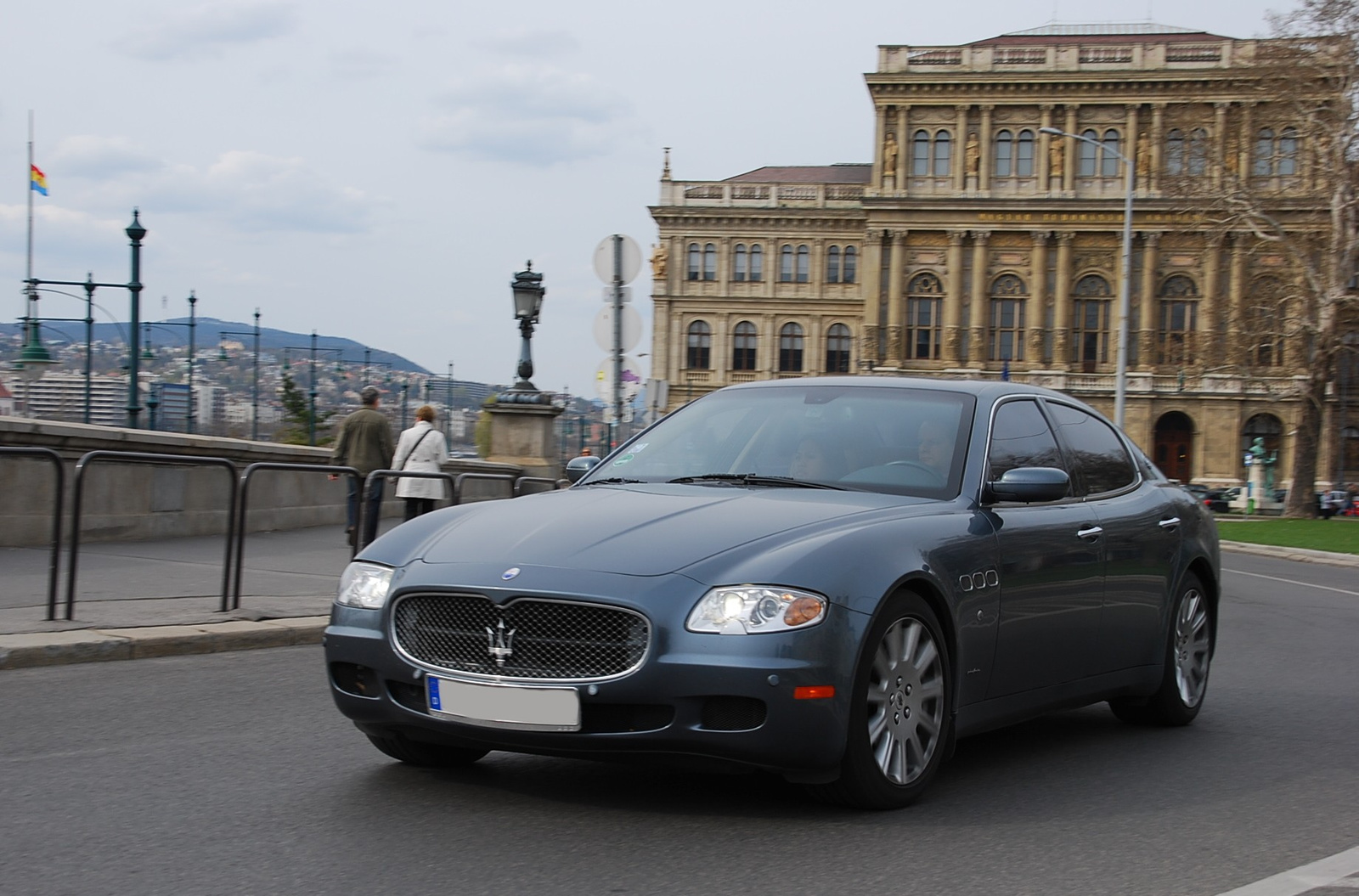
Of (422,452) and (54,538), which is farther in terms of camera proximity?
(422,452)

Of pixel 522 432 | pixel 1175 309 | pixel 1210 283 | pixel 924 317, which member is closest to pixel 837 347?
pixel 924 317

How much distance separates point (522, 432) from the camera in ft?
83.6

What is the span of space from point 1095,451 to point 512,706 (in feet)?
11.3

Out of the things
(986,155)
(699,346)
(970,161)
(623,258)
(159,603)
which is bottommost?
(159,603)

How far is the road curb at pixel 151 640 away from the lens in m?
7.79

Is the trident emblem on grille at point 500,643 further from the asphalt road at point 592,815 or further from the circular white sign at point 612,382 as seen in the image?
the circular white sign at point 612,382

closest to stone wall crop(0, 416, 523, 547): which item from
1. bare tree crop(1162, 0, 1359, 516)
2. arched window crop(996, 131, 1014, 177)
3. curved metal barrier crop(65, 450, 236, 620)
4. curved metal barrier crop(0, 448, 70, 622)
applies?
curved metal barrier crop(65, 450, 236, 620)

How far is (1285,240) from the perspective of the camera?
42031 millimetres

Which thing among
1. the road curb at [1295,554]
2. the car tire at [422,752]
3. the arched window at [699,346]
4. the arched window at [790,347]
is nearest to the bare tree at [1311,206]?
the road curb at [1295,554]

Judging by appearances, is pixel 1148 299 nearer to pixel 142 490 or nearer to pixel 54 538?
pixel 142 490

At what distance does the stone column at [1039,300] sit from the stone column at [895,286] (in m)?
7.19

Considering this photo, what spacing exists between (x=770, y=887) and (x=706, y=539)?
1189 mm

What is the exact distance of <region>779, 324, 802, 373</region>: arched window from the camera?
97.7 metres

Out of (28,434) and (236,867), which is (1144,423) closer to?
(28,434)
